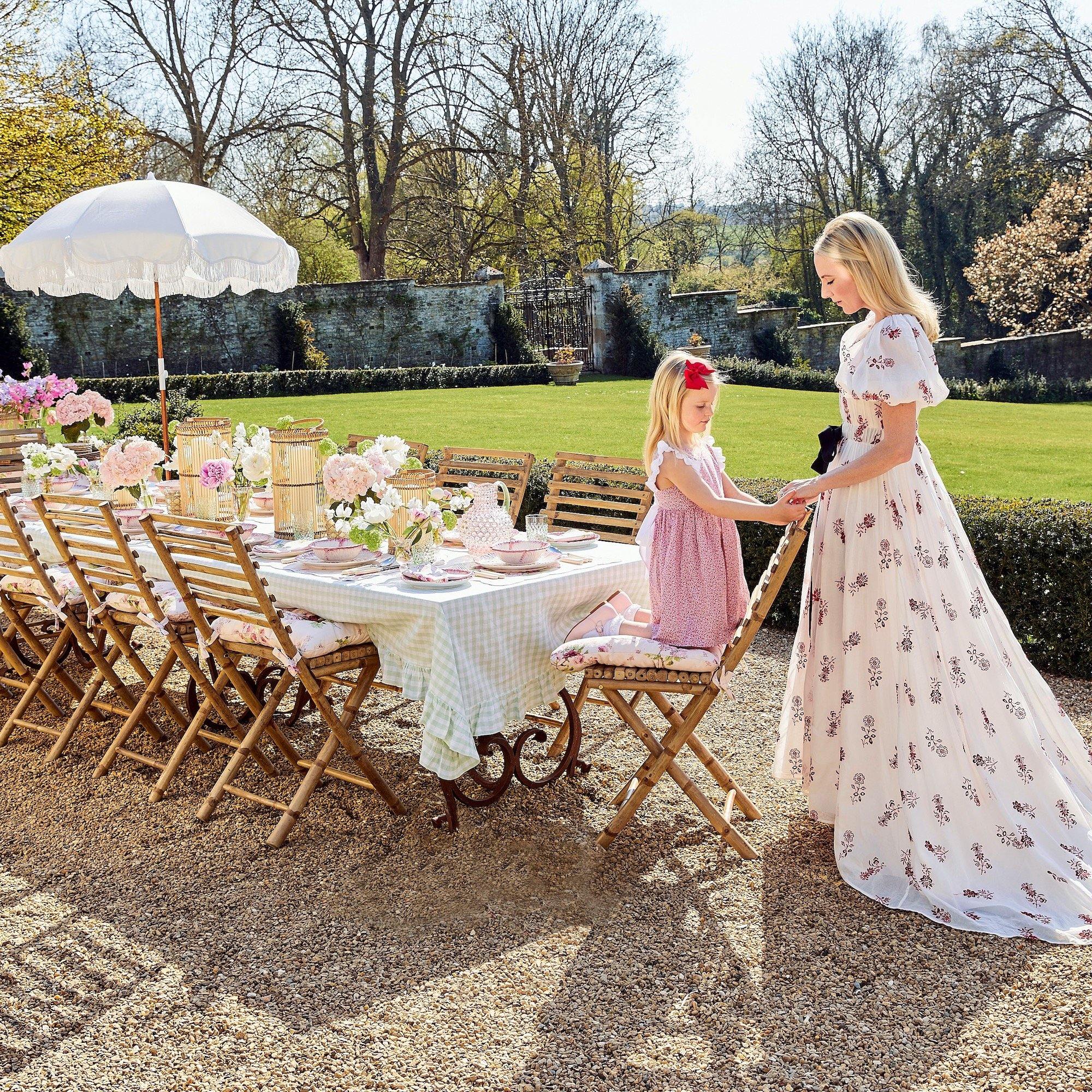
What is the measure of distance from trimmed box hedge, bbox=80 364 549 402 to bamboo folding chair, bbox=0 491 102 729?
43.2ft

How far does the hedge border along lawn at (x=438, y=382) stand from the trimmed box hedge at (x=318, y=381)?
0.01 m

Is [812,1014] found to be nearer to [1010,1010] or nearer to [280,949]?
[1010,1010]

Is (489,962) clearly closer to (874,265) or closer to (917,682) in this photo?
(917,682)

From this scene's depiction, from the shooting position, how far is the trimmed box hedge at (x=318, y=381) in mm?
18375

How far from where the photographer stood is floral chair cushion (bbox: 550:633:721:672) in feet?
11.9

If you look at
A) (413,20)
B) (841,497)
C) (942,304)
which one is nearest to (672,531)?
(841,497)

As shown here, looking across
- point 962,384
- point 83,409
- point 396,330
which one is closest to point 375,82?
point 396,330

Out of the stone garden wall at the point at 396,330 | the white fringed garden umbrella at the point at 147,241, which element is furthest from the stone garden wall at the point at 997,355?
the white fringed garden umbrella at the point at 147,241

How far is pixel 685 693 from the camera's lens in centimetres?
363

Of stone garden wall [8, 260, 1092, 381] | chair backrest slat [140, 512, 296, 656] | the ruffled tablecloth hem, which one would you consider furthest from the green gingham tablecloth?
stone garden wall [8, 260, 1092, 381]

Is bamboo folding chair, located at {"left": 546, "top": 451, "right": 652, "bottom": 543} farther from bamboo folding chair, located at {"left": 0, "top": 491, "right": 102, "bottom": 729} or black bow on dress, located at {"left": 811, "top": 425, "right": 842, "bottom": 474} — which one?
bamboo folding chair, located at {"left": 0, "top": 491, "right": 102, "bottom": 729}

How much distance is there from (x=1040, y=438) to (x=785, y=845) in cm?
1094

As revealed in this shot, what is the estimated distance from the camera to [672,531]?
3.73 m

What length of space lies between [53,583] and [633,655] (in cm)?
272
